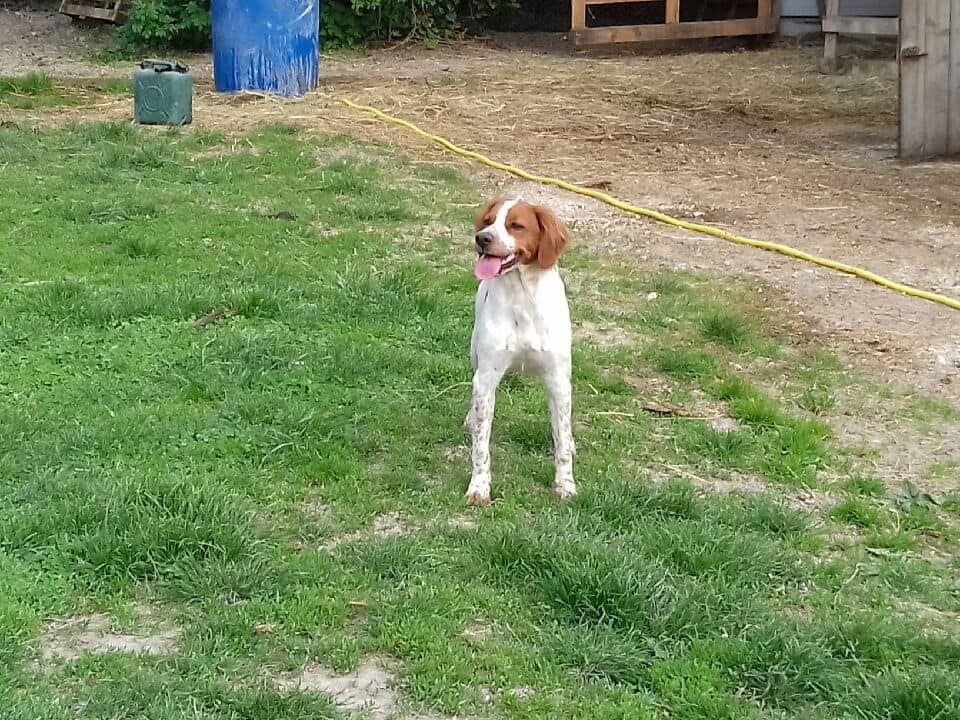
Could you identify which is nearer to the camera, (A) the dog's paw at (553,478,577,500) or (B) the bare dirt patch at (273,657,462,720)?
(B) the bare dirt patch at (273,657,462,720)

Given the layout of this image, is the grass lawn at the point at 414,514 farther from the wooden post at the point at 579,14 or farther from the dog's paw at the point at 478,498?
the wooden post at the point at 579,14

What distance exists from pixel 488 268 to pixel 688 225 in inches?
147

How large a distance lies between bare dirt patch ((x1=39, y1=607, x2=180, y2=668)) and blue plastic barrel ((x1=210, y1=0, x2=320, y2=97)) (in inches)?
335

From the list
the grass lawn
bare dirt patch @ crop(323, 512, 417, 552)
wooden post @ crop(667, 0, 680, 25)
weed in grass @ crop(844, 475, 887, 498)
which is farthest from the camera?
wooden post @ crop(667, 0, 680, 25)

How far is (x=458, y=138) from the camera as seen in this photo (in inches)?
383

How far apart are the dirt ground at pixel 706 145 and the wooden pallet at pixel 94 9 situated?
0.85ft

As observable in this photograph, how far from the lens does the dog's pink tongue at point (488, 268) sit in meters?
3.69

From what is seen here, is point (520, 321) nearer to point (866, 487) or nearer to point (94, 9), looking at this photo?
point (866, 487)

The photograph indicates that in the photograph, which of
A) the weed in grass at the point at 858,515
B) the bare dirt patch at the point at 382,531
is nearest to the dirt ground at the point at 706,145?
the weed in grass at the point at 858,515

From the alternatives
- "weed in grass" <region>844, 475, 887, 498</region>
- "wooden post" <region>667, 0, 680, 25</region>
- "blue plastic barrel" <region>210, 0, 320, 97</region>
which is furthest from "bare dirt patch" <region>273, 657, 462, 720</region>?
"wooden post" <region>667, 0, 680, 25</region>

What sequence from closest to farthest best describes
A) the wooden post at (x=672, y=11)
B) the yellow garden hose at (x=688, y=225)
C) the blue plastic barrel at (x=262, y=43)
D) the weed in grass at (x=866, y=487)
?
the weed in grass at (x=866, y=487) → the yellow garden hose at (x=688, y=225) → the blue plastic barrel at (x=262, y=43) → the wooden post at (x=672, y=11)

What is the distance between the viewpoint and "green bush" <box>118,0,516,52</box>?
14.5m

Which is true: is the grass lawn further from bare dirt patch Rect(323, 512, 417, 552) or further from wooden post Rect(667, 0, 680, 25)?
wooden post Rect(667, 0, 680, 25)

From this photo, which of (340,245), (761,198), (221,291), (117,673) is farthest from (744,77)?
(117,673)
